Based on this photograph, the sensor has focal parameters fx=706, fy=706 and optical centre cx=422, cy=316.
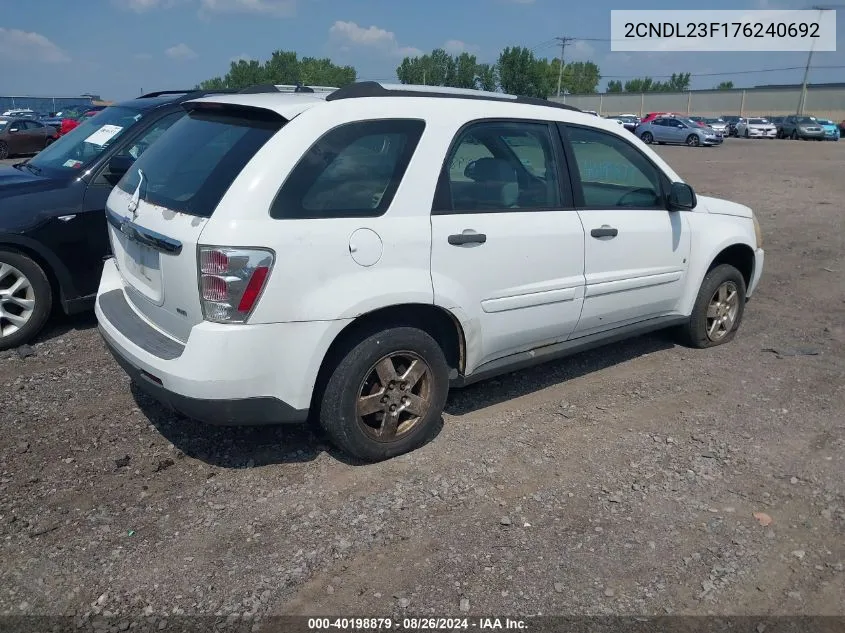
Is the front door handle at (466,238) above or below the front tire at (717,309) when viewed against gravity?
above

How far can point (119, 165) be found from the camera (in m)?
5.43

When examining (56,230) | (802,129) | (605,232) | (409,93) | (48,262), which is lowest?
(802,129)

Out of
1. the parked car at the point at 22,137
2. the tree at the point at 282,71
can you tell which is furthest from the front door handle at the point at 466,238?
the tree at the point at 282,71

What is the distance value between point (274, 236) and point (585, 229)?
204 cm

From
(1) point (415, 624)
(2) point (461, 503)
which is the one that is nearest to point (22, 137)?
(2) point (461, 503)

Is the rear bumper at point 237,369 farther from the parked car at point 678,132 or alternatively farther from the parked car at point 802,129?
the parked car at point 802,129

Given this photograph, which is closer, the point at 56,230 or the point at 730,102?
the point at 56,230

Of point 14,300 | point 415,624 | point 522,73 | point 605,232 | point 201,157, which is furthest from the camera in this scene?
point 522,73

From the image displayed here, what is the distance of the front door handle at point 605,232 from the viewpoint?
4388 millimetres

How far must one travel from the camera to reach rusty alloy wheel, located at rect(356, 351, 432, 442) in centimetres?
364

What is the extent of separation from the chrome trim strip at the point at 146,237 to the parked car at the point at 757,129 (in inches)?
1965

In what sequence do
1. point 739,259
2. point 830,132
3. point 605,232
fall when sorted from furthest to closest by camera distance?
point 830,132 < point 739,259 < point 605,232

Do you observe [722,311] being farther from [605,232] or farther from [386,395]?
[386,395]

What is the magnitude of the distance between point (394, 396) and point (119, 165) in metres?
3.19
